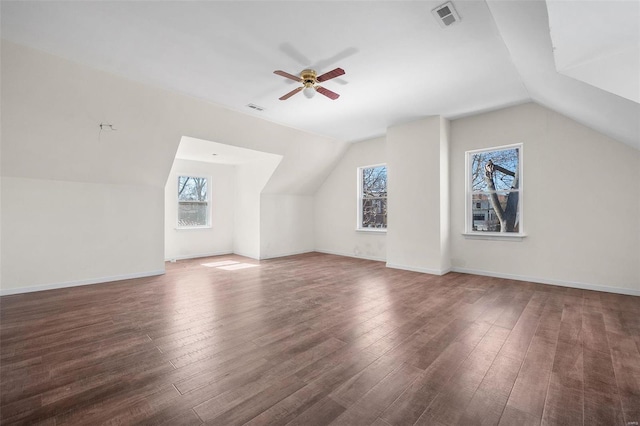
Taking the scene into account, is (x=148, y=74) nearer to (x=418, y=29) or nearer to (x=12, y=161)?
(x=12, y=161)

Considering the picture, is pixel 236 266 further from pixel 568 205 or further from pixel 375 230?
pixel 568 205

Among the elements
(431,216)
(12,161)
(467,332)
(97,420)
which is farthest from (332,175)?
(97,420)

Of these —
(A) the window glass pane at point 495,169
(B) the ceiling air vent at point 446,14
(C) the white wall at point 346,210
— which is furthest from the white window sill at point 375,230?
(B) the ceiling air vent at point 446,14

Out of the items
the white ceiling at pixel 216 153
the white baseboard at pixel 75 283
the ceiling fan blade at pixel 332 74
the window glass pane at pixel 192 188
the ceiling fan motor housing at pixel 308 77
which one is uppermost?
the ceiling fan motor housing at pixel 308 77

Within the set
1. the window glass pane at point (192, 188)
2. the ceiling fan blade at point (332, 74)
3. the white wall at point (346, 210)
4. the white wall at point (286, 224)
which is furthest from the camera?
the white wall at point (286, 224)

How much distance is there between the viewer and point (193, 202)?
7.00 metres

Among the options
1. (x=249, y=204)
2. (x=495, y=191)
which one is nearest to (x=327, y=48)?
(x=495, y=191)

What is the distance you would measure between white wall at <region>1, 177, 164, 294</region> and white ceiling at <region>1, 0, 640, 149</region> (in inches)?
89.3

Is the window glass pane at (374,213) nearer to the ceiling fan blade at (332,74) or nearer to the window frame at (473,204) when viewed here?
the window frame at (473,204)

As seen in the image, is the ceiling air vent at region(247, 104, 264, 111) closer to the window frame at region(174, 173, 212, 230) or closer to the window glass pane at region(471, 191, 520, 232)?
the window frame at region(174, 173, 212, 230)

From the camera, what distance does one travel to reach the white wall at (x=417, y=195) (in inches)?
197

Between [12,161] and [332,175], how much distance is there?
5.99 metres

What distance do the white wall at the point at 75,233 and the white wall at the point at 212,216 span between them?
154 cm

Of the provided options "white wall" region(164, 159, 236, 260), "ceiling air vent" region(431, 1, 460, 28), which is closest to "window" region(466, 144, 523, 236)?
"ceiling air vent" region(431, 1, 460, 28)
